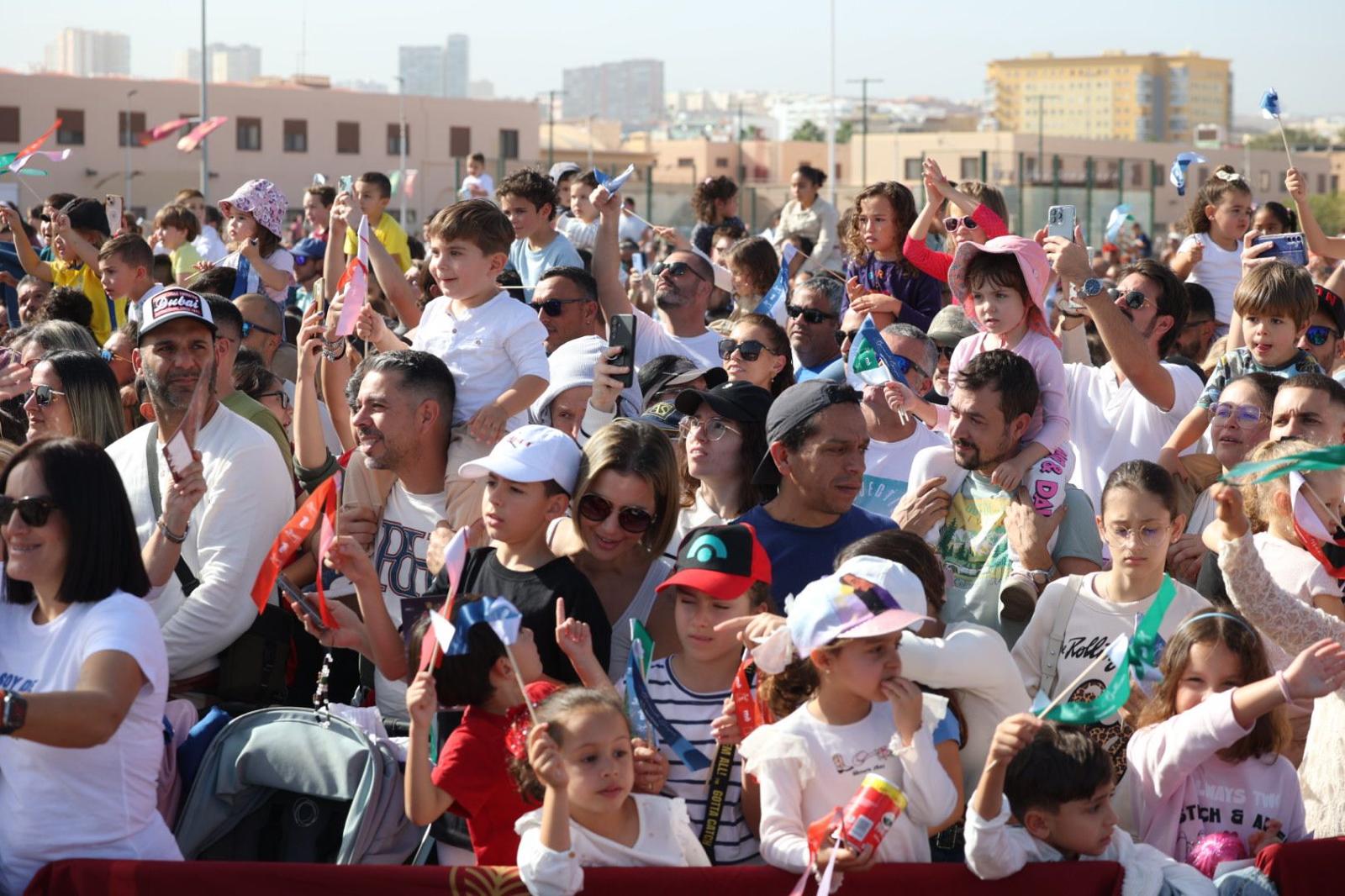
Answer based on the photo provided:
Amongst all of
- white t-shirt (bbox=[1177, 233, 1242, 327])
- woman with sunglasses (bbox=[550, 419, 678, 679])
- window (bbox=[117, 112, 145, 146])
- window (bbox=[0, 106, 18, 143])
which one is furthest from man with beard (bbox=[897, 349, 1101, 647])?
window (bbox=[117, 112, 145, 146])

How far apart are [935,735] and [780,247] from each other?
8695mm

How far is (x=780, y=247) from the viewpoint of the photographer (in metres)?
12.0

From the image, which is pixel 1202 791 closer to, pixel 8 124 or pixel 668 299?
pixel 668 299

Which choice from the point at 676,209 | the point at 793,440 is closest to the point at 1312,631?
the point at 793,440

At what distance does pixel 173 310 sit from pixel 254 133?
206ft

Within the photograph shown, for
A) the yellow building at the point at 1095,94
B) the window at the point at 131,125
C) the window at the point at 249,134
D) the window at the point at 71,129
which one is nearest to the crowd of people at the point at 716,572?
the window at the point at 71,129

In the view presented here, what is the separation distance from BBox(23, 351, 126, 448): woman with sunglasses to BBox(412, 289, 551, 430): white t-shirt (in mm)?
1165

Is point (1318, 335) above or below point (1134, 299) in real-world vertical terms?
below

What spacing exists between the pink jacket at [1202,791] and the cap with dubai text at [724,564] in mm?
1063

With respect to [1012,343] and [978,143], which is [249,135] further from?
[1012,343]

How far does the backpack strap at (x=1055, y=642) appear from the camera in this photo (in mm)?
4398

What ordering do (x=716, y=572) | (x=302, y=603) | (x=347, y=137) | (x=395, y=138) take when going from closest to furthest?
1. (x=716, y=572)
2. (x=302, y=603)
3. (x=347, y=137)
4. (x=395, y=138)

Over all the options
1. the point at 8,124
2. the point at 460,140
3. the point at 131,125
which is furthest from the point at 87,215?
the point at 460,140

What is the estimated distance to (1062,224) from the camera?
6.02 metres
